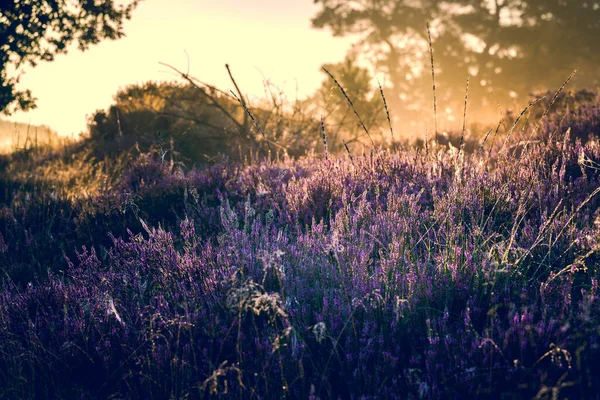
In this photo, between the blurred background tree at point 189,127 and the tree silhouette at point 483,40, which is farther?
the tree silhouette at point 483,40

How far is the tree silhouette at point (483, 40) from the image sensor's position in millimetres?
26531

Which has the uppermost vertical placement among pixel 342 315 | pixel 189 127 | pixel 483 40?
pixel 483 40

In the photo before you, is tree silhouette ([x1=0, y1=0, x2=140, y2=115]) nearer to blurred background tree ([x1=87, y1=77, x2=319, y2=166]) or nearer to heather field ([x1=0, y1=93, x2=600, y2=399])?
blurred background tree ([x1=87, y1=77, x2=319, y2=166])

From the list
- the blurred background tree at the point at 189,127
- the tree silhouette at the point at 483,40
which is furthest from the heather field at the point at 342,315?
the tree silhouette at the point at 483,40

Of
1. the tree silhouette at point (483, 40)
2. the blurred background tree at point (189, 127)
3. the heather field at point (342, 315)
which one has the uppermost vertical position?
the tree silhouette at point (483, 40)

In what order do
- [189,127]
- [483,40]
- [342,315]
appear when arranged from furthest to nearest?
1. [483,40]
2. [189,127]
3. [342,315]

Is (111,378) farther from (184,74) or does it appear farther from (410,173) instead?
(184,74)

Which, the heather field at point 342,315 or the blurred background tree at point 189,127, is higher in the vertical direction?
the blurred background tree at point 189,127

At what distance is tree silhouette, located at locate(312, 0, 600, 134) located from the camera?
2653 centimetres

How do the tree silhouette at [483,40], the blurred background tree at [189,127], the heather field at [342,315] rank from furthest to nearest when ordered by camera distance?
the tree silhouette at [483,40]
the blurred background tree at [189,127]
the heather field at [342,315]

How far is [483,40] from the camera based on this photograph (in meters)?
29.5

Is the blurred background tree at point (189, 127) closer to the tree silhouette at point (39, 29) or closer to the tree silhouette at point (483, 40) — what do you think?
the tree silhouette at point (39, 29)

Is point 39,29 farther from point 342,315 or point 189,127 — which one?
point 342,315

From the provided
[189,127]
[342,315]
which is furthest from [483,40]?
[342,315]
